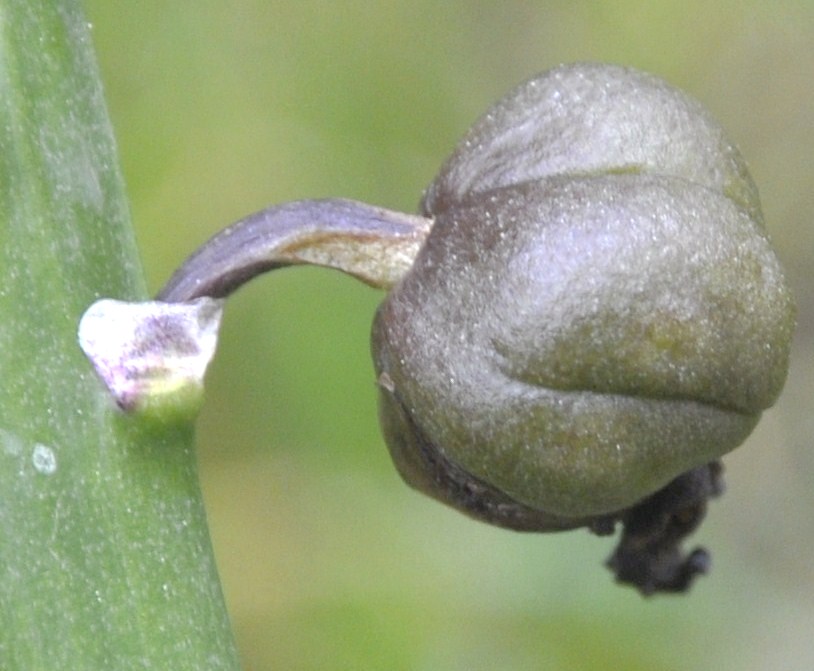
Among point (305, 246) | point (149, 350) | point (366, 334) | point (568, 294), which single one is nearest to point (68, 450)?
point (149, 350)

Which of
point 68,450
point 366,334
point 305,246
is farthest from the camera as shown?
point 366,334

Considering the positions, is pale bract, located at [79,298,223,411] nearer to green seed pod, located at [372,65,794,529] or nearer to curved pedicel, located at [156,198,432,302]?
curved pedicel, located at [156,198,432,302]

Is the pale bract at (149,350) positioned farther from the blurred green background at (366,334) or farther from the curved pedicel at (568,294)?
the blurred green background at (366,334)

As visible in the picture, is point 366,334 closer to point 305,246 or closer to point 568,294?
point 305,246

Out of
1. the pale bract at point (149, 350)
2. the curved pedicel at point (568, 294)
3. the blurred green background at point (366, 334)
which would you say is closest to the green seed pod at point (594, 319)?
the curved pedicel at point (568, 294)

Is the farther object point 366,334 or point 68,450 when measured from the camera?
point 366,334

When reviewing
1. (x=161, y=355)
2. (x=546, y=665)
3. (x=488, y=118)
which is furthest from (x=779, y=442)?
(x=161, y=355)
